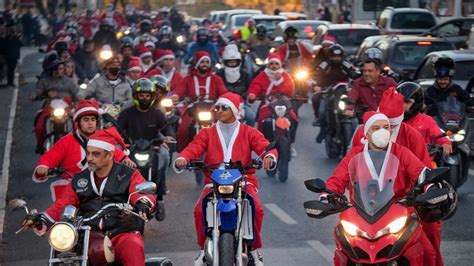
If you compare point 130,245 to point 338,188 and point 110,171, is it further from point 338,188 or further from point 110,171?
point 338,188

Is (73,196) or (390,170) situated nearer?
(390,170)

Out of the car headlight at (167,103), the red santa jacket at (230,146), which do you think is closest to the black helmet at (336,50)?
the car headlight at (167,103)

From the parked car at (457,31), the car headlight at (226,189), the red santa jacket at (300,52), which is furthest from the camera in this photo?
the parked car at (457,31)

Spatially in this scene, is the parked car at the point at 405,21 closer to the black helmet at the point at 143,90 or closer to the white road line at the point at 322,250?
the black helmet at the point at 143,90

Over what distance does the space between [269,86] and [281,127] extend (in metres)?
1.11

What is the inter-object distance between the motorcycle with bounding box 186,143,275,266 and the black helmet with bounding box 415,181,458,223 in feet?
5.35

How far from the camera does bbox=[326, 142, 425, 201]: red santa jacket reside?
877 centimetres

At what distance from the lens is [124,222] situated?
912 centimetres

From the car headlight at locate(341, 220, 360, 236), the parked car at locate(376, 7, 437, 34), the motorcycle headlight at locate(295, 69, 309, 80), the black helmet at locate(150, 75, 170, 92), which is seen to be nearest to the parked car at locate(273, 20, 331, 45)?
the parked car at locate(376, 7, 437, 34)

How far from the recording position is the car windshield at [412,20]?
35969 mm

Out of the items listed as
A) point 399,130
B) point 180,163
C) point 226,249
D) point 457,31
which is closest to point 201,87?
point 180,163

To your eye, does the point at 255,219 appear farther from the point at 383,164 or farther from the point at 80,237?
the point at 80,237

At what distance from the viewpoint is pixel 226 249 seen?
9742 mm

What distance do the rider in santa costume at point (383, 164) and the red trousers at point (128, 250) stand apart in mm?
1267
